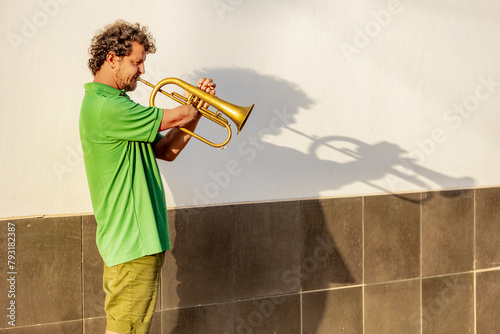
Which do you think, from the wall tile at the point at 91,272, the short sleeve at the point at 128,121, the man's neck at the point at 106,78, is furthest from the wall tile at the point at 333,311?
the man's neck at the point at 106,78

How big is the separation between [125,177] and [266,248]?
4.33ft

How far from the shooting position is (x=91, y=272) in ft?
11.3

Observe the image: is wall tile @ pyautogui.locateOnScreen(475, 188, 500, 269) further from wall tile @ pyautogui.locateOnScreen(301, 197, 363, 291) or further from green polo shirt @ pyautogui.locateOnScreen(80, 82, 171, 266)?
green polo shirt @ pyautogui.locateOnScreen(80, 82, 171, 266)

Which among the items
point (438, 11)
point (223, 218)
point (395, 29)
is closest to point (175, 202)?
point (223, 218)

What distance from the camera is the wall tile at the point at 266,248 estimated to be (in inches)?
151

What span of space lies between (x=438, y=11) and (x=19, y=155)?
274 cm

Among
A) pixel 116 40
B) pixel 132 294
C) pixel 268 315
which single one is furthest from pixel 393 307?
pixel 116 40

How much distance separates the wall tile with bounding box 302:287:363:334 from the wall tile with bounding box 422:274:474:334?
0.51 m

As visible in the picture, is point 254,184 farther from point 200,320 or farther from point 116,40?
point 116,40

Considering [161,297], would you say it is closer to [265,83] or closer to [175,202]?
[175,202]

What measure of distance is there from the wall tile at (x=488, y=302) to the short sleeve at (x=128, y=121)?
280cm

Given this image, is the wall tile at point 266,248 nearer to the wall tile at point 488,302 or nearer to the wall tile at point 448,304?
the wall tile at point 448,304

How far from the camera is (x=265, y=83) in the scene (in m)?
3.84

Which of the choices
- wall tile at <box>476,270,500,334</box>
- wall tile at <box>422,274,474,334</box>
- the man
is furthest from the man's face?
wall tile at <box>476,270,500,334</box>
